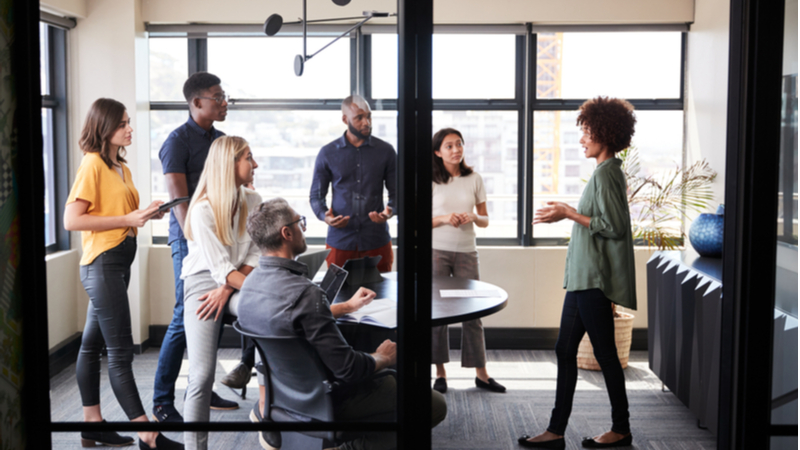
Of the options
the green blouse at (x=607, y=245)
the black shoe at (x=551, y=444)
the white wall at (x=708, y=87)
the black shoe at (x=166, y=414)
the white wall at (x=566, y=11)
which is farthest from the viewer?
the white wall at (x=566, y=11)

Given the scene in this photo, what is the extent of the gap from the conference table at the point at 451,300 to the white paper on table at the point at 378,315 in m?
0.02

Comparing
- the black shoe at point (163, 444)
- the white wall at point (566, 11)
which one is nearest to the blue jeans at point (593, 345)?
the black shoe at point (163, 444)

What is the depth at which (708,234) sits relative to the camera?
10.4 feet

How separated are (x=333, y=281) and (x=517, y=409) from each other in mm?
1870

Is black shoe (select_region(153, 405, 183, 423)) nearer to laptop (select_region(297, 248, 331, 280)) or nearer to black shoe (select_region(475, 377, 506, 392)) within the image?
laptop (select_region(297, 248, 331, 280))

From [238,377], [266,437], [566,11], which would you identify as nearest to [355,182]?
[238,377]

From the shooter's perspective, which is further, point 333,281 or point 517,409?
point 517,409

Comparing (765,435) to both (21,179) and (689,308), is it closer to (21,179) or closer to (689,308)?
(689,308)

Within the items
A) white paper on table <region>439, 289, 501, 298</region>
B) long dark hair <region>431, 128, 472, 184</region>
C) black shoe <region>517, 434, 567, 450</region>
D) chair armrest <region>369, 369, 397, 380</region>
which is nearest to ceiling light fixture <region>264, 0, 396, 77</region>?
chair armrest <region>369, 369, 397, 380</region>

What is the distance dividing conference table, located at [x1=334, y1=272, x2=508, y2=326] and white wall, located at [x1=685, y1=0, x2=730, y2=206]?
1989mm

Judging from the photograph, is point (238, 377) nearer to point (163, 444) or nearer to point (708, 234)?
point (163, 444)

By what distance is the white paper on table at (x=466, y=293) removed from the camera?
2.63 m

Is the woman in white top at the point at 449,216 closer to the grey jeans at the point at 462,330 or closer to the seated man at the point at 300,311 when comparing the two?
the grey jeans at the point at 462,330

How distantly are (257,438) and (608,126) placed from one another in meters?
1.84
